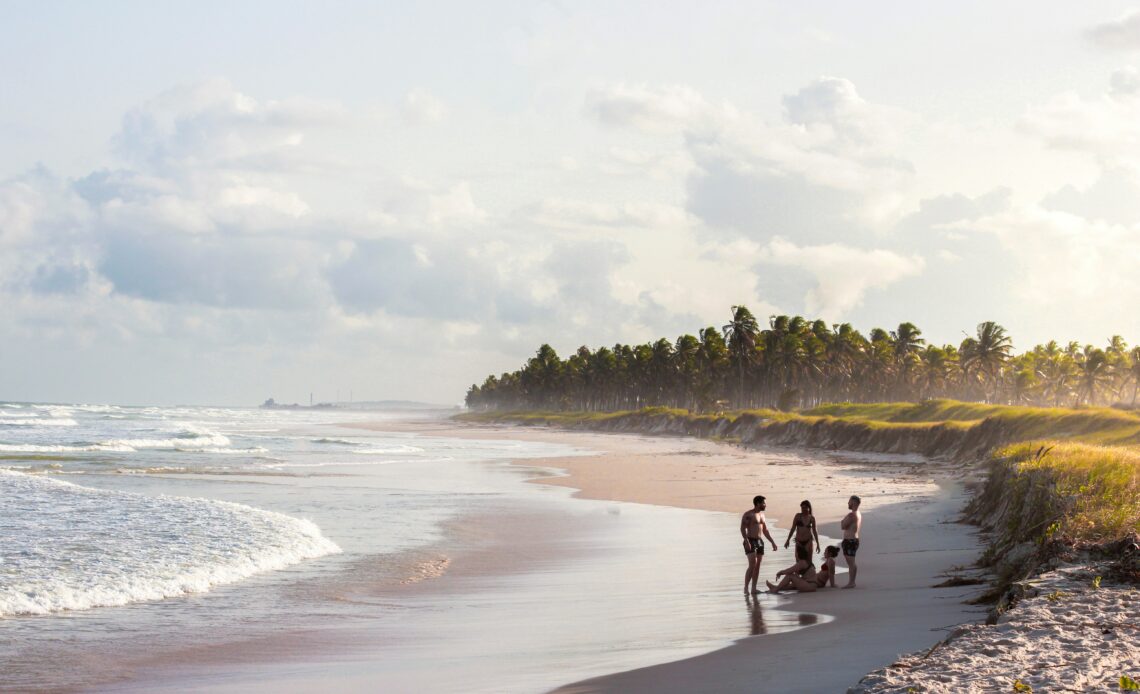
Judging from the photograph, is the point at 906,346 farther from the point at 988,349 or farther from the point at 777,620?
the point at 777,620

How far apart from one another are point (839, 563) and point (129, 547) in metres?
13.1

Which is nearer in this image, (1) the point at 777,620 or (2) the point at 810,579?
(1) the point at 777,620

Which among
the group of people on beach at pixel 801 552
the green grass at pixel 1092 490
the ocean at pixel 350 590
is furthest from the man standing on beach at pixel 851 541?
the green grass at pixel 1092 490

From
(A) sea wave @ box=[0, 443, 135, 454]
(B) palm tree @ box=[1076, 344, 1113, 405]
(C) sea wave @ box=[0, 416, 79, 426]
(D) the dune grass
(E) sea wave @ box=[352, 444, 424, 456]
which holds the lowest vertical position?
(E) sea wave @ box=[352, 444, 424, 456]

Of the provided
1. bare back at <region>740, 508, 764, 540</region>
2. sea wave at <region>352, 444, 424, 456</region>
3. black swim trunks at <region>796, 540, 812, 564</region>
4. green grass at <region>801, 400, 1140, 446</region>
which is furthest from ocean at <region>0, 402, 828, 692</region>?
sea wave at <region>352, 444, 424, 456</region>

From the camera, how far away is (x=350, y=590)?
14.7 m

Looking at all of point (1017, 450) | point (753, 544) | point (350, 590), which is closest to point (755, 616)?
point (753, 544)

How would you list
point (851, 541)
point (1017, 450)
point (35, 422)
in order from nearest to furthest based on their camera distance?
point (851, 541), point (1017, 450), point (35, 422)

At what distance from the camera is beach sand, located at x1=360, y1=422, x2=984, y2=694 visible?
8.99 m

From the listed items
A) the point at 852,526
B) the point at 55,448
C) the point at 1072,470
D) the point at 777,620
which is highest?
the point at 1072,470

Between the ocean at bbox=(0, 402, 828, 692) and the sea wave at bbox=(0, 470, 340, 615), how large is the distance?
2.2 inches

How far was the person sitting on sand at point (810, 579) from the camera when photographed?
14.4 meters

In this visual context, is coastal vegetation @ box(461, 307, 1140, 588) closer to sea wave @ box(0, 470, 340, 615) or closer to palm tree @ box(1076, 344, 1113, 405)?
palm tree @ box(1076, 344, 1113, 405)

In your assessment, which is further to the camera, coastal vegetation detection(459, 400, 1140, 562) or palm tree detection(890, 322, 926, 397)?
palm tree detection(890, 322, 926, 397)
